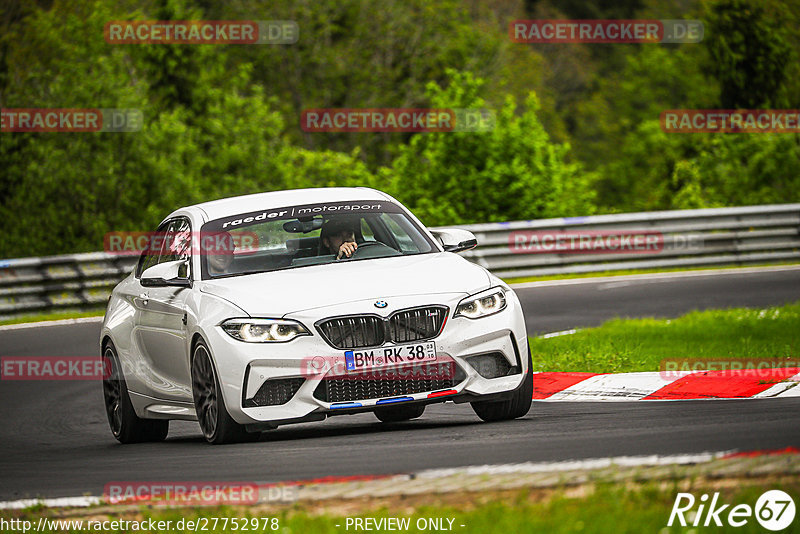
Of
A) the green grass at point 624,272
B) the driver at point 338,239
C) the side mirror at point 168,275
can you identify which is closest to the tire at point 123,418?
the side mirror at point 168,275

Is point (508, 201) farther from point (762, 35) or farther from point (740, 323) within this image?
point (740, 323)

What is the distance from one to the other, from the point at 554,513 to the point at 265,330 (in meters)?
3.39

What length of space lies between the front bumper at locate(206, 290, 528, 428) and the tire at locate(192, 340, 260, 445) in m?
0.10

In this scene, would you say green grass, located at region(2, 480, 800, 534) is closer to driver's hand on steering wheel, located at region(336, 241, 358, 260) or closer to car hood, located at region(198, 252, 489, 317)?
car hood, located at region(198, 252, 489, 317)

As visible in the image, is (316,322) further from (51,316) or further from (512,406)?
(51,316)

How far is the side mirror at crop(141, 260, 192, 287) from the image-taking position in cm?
927

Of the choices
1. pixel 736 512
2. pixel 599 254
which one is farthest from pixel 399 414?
pixel 599 254

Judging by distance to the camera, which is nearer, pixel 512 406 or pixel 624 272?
pixel 512 406

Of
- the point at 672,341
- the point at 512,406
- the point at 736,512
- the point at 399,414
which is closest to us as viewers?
the point at 736,512

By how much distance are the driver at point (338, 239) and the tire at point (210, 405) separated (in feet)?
4.07

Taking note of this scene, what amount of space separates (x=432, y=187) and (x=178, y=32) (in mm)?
13393

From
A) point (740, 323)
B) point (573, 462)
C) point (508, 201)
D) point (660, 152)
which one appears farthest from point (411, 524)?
point (660, 152)

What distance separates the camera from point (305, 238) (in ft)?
31.6

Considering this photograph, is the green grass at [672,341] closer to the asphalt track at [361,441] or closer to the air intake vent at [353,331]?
the asphalt track at [361,441]
